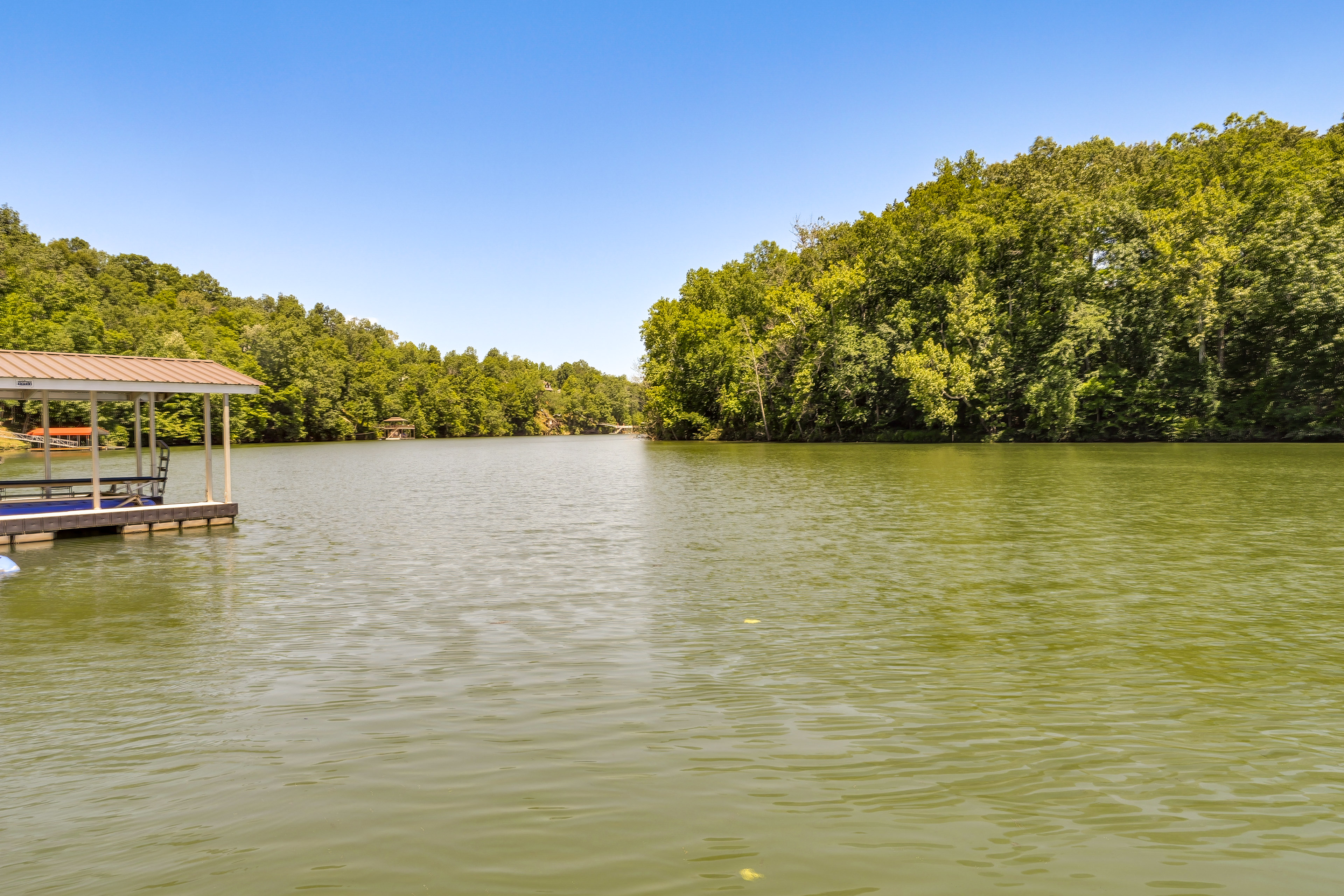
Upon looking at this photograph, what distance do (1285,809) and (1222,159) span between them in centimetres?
7081

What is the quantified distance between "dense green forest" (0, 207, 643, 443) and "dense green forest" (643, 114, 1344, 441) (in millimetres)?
70857

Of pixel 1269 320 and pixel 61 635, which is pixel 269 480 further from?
pixel 1269 320

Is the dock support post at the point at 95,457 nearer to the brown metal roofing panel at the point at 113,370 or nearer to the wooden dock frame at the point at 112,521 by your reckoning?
the wooden dock frame at the point at 112,521

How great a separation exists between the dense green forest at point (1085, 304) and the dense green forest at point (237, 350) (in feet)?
232

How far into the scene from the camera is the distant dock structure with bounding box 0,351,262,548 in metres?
17.7

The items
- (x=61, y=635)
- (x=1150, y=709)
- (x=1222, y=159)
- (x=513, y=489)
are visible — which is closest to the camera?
(x=1150, y=709)

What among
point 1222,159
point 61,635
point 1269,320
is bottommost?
point 61,635

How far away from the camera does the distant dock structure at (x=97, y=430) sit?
58.2 ft

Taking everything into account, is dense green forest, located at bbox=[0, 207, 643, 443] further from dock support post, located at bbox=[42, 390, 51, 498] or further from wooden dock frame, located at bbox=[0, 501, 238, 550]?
wooden dock frame, located at bbox=[0, 501, 238, 550]

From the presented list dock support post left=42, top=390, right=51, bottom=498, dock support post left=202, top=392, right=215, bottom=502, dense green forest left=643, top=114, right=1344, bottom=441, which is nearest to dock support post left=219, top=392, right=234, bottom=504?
dock support post left=202, top=392, right=215, bottom=502

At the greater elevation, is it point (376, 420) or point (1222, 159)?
point (1222, 159)

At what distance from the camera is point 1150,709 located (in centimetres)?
651

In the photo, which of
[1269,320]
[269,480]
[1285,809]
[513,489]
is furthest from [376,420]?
[1285,809]

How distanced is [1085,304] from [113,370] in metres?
60.0
